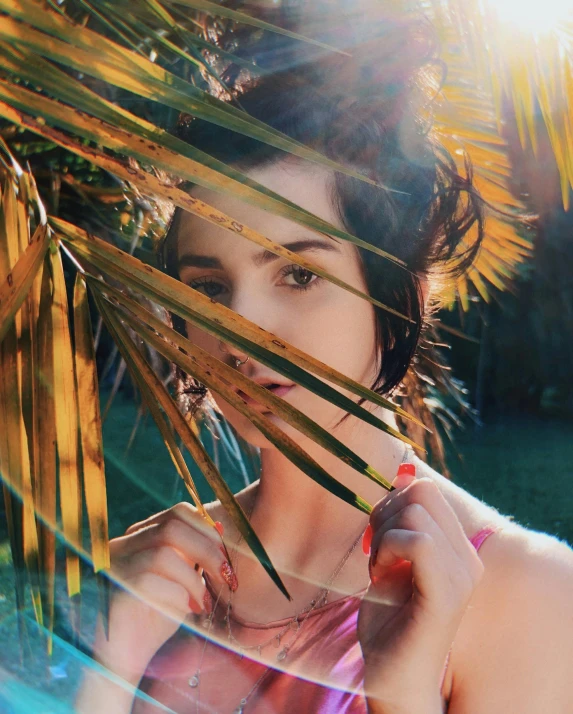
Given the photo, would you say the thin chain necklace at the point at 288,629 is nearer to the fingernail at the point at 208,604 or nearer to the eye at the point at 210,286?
the fingernail at the point at 208,604

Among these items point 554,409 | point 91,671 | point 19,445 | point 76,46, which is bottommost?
point 554,409

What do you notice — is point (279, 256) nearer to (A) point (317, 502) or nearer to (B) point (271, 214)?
(B) point (271, 214)

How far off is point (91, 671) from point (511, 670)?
0.50 metres

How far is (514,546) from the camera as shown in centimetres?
86

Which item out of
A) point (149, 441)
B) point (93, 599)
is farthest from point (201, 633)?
point (149, 441)

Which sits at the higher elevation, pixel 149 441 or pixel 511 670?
pixel 511 670

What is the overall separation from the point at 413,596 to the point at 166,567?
29cm

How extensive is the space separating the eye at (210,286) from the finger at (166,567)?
1.04 ft

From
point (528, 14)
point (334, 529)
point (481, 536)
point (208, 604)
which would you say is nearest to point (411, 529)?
point (481, 536)

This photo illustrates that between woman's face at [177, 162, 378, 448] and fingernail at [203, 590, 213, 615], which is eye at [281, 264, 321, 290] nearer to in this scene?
woman's face at [177, 162, 378, 448]

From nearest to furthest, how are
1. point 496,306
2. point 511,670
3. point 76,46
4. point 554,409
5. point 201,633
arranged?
point 76,46, point 511,670, point 201,633, point 496,306, point 554,409

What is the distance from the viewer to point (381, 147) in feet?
3.09

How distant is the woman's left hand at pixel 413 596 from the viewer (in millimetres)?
642

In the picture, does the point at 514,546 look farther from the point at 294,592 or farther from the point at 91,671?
the point at 91,671
